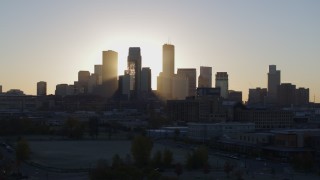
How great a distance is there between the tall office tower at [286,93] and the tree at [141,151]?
9452 cm

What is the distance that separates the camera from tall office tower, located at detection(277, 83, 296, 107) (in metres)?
118

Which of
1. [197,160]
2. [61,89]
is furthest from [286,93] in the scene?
[197,160]

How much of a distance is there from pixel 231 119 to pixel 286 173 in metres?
34.4

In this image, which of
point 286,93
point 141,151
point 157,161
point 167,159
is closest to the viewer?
point 157,161

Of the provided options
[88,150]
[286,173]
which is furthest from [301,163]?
[88,150]

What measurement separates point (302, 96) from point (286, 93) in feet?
16.4

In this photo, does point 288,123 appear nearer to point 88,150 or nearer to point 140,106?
point 88,150

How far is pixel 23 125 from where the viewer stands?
4991 centimetres

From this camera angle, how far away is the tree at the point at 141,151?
24672 mm

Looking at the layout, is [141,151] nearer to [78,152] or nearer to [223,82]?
[78,152]

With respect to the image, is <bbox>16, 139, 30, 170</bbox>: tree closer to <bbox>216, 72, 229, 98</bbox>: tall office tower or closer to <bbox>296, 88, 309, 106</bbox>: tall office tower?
<bbox>216, 72, 229, 98</bbox>: tall office tower

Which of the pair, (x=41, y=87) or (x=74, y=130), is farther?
(x=41, y=87)

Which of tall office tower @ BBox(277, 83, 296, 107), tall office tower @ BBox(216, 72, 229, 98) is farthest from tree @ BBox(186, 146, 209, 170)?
tall office tower @ BBox(277, 83, 296, 107)

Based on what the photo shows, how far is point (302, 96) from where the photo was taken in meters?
122
